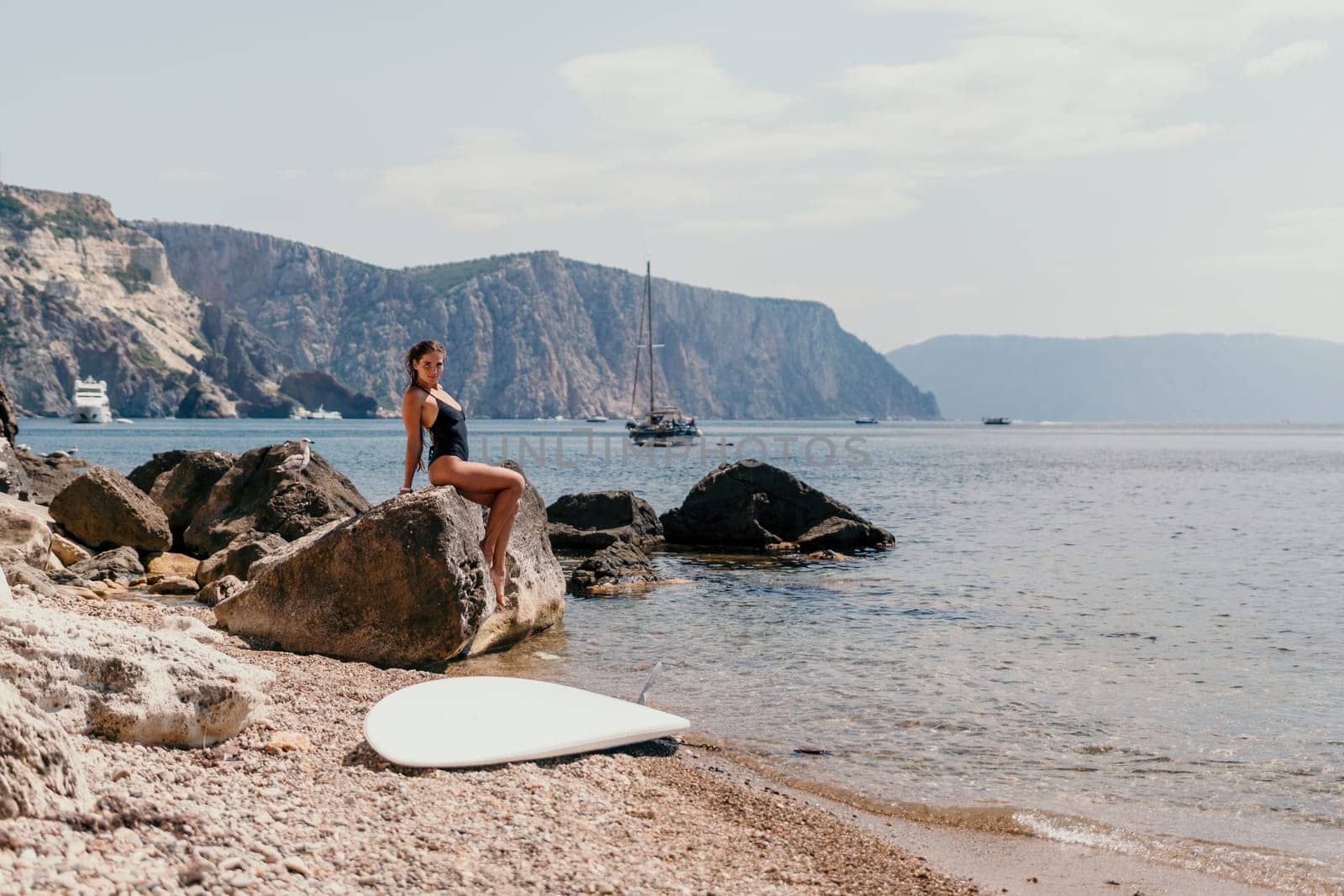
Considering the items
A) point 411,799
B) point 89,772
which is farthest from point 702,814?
point 89,772

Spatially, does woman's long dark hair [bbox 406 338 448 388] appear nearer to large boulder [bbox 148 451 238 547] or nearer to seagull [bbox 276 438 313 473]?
seagull [bbox 276 438 313 473]

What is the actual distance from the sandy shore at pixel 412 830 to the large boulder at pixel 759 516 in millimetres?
16097

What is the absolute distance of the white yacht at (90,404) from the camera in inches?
4921

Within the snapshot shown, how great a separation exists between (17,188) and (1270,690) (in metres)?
211

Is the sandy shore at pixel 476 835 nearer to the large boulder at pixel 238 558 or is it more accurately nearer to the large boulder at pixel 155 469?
the large boulder at pixel 238 558

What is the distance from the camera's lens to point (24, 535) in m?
14.2

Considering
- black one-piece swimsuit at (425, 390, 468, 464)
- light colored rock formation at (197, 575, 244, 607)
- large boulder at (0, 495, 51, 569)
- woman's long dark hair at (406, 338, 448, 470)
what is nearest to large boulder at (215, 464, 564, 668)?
black one-piece swimsuit at (425, 390, 468, 464)

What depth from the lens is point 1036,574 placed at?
66.0ft

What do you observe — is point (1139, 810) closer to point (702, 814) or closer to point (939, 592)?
point (702, 814)

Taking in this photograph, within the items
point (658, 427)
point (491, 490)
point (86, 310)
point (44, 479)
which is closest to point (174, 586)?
point (491, 490)

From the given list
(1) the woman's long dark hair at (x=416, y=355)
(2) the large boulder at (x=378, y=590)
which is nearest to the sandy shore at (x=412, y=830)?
(2) the large boulder at (x=378, y=590)

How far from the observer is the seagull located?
18.1m

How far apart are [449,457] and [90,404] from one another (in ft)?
434

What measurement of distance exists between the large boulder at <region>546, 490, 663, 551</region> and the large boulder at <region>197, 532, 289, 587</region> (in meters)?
7.80
